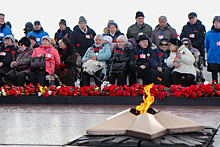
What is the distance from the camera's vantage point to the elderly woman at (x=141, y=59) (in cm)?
901

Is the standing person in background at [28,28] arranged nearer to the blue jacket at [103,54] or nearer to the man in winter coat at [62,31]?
the man in winter coat at [62,31]

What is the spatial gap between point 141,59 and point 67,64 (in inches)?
81.8

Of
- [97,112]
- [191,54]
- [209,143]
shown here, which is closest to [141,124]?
[209,143]

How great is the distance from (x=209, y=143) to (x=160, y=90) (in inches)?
149

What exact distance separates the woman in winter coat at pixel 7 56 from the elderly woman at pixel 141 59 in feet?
11.0

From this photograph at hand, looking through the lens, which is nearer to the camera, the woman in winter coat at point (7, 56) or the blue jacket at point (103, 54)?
the blue jacket at point (103, 54)

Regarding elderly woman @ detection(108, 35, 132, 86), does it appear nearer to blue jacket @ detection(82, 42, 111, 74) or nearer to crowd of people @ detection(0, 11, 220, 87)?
crowd of people @ detection(0, 11, 220, 87)

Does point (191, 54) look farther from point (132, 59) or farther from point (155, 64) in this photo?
point (132, 59)

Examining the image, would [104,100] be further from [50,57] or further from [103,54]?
[50,57]

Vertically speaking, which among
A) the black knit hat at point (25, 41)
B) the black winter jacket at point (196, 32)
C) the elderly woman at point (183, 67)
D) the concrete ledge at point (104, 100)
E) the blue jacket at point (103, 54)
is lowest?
the concrete ledge at point (104, 100)

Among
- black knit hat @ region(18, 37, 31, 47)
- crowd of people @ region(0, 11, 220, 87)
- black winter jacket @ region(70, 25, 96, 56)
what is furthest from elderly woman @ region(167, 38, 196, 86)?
black knit hat @ region(18, 37, 31, 47)

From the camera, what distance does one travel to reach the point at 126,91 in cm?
730

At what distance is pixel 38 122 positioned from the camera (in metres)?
4.84

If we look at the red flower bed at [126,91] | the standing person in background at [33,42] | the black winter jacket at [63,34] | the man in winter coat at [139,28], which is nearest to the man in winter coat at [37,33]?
the black winter jacket at [63,34]
